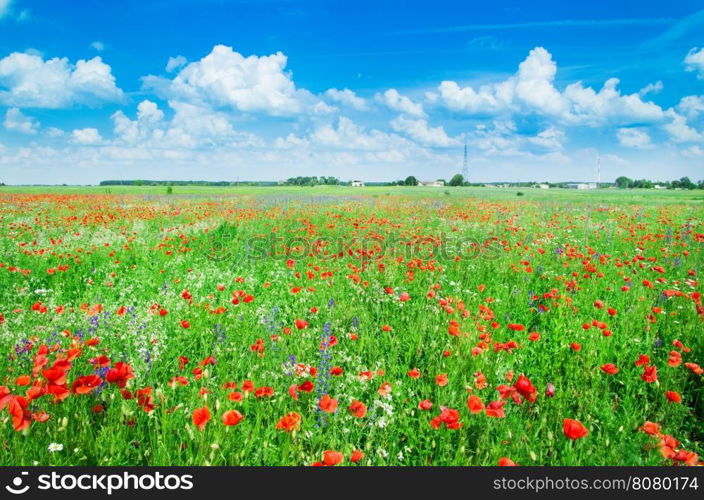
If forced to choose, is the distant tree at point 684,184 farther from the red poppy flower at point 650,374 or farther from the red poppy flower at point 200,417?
the red poppy flower at point 200,417

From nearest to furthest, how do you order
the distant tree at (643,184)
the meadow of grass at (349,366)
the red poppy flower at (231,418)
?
the red poppy flower at (231,418) → the meadow of grass at (349,366) → the distant tree at (643,184)

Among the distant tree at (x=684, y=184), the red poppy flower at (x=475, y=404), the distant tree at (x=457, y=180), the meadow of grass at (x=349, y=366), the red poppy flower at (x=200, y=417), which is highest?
the distant tree at (x=457, y=180)

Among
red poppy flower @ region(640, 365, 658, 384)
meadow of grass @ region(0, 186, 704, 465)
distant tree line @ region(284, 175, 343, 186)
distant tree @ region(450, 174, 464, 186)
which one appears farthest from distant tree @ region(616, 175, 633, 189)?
red poppy flower @ region(640, 365, 658, 384)

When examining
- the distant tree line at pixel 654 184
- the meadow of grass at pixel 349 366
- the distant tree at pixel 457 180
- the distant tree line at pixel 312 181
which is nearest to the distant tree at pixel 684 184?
the distant tree line at pixel 654 184

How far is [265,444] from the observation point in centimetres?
208

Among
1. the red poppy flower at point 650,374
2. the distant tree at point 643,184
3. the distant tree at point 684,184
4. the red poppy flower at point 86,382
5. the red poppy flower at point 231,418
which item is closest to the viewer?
the red poppy flower at point 231,418

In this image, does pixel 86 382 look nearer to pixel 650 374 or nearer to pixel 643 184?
pixel 650 374

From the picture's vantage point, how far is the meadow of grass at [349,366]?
6.78 ft

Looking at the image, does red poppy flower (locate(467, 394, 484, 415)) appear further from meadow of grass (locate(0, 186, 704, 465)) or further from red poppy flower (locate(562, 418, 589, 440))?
red poppy flower (locate(562, 418, 589, 440))

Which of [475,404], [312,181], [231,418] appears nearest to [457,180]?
[312,181]

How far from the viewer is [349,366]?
3.06m

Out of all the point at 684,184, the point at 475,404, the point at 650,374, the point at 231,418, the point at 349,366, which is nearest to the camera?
the point at 231,418

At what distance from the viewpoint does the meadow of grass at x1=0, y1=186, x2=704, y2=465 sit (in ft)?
6.78
